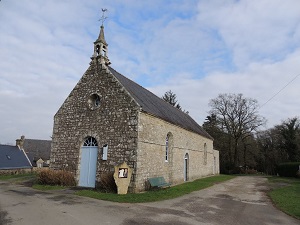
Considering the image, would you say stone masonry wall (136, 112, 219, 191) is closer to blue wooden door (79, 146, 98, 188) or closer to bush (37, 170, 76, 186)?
blue wooden door (79, 146, 98, 188)

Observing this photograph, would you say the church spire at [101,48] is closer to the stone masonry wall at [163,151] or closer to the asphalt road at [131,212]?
the stone masonry wall at [163,151]

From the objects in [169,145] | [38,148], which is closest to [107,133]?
[169,145]

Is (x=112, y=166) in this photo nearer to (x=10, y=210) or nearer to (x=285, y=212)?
(x=10, y=210)

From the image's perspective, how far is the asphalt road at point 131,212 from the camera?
7.41m

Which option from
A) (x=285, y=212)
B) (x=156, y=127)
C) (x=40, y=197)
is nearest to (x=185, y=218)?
(x=285, y=212)

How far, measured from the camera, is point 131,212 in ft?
28.0

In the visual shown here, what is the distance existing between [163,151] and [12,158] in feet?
87.8

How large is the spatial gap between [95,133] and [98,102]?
2.05 meters

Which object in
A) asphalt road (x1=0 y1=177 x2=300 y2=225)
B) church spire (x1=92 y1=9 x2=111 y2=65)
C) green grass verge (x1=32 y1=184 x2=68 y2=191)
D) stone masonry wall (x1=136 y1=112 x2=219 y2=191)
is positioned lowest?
asphalt road (x1=0 y1=177 x2=300 y2=225)

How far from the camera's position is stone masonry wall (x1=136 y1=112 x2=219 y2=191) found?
13.8m

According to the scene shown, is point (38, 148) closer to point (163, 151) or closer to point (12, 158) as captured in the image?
point (12, 158)

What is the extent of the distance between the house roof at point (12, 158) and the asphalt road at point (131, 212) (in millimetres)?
24144

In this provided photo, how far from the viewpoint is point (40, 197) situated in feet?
36.0

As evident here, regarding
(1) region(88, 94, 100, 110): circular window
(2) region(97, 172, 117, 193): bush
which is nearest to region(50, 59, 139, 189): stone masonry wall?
(1) region(88, 94, 100, 110): circular window
